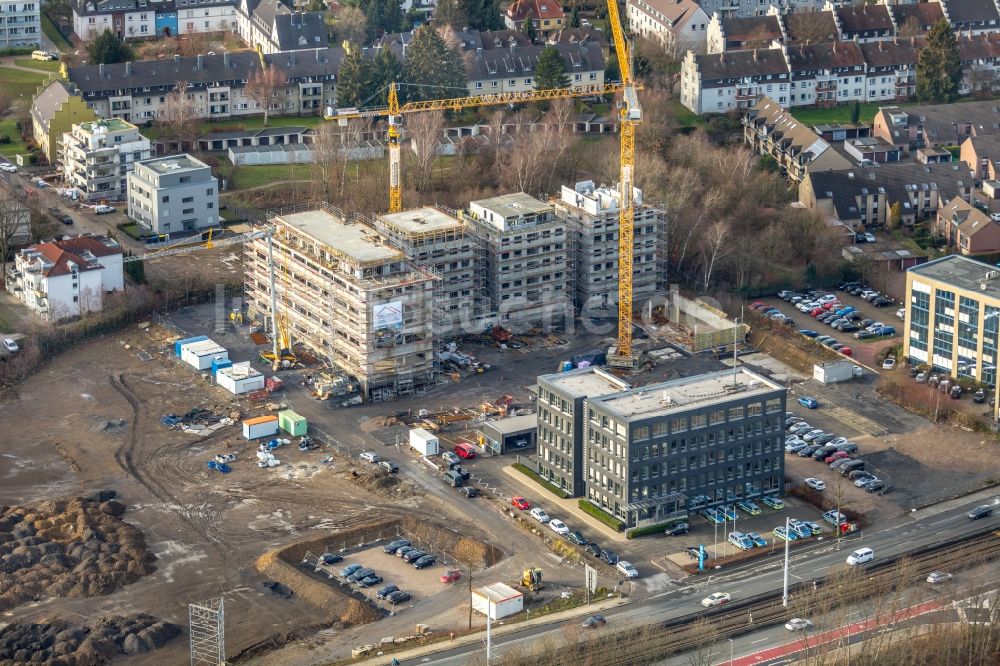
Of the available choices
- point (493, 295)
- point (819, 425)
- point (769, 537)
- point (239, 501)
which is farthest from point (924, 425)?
point (239, 501)

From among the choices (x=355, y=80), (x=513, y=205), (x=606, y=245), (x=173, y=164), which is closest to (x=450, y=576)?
(x=513, y=205)

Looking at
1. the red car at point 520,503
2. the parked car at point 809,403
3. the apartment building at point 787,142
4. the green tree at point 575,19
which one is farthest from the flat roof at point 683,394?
the green tree at point 575,19

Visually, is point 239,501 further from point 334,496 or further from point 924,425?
point 924,425

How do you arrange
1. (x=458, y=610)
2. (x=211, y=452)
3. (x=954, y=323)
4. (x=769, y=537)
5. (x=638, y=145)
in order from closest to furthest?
1. (x=458, y=610)
2. (x=769, y=537)
3. (x=211, y=452)
4. (x=954, y=323)
5. (x=638, y=145)

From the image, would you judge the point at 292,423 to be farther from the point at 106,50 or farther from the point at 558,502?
the point at 106,50

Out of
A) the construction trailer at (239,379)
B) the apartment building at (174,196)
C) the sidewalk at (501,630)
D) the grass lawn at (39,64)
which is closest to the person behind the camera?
the sidewalk at (501,630)

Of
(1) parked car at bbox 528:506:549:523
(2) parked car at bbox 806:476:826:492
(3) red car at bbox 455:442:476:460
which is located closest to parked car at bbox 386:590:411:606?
(1) parked car at bbox 528:506:549:523

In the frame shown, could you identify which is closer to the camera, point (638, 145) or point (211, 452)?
point (211, 452)

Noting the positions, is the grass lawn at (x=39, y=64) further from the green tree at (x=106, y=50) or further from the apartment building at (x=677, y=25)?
the apartment building at (x=677, y=25)
